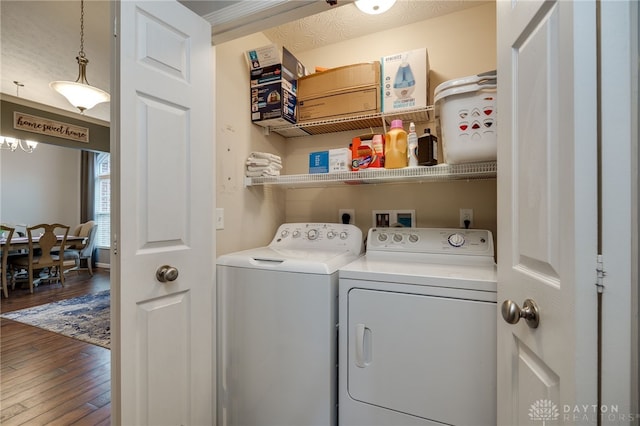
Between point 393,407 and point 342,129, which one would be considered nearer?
point 393,407

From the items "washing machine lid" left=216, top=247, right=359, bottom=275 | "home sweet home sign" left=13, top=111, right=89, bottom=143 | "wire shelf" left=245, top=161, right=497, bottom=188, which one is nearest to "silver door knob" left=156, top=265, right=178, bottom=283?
"washing machine lid" left=216, top=247, right=359, bottom=275

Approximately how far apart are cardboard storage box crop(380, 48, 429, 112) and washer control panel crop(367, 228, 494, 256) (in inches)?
28.2

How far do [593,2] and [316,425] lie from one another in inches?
63.3

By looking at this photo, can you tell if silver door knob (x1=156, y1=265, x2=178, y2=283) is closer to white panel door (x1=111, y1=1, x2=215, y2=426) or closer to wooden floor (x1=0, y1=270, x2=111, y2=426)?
white panel door (x1=111, y1=1, x2=215, y2=426)

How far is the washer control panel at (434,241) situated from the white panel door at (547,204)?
1.89ft

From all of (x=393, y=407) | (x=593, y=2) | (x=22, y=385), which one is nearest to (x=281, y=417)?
(x=393, y=407)

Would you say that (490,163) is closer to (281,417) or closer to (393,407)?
(393,407)

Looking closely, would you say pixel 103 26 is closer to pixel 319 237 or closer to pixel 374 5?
pixel 374 5

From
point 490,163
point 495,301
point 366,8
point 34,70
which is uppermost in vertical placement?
point 34,70

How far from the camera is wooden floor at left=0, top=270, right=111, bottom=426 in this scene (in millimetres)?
1774

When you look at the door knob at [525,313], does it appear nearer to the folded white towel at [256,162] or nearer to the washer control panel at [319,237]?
the washer control panel at [319,237]

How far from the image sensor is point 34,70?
329cm

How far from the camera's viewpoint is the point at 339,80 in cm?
185

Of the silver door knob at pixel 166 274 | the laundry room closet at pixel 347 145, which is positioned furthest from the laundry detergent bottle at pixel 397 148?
the silver door knob at pixel 166 274
